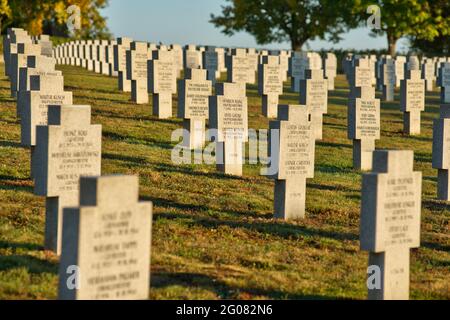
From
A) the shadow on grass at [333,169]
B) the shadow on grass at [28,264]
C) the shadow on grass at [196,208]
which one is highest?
the shadow on grass at [333,169]

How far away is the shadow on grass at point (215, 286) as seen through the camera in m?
11.0

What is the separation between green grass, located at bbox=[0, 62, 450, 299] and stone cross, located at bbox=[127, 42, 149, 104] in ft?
15.7

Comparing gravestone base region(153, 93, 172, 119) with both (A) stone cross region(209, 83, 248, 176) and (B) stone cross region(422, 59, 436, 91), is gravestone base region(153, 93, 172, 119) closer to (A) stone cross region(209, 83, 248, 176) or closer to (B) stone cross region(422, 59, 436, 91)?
(A) stone cross region(209, 83, 248, 176)

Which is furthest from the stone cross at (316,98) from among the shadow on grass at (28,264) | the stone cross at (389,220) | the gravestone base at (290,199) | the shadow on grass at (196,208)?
the shadow on grass at (28,264)

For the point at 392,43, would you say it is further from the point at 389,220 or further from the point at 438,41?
the point at 389,220

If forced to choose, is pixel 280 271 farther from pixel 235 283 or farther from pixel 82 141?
pixel 82 141

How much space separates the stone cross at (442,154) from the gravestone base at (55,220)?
25.2ft

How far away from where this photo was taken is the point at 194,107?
20.9 metres

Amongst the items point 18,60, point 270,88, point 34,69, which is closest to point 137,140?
point 34,69

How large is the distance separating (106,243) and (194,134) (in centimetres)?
1216

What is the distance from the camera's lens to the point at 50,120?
12219 mm

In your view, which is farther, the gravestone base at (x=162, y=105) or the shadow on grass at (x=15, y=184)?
the gravestone base at (x=162, y=105)

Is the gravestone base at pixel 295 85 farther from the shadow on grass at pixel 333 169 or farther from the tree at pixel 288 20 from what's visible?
the tree at pixel 288 20
